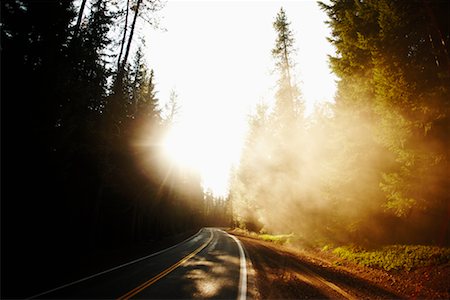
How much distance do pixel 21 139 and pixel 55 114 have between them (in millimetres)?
1538

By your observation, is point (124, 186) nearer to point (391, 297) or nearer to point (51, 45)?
point (51, 45)

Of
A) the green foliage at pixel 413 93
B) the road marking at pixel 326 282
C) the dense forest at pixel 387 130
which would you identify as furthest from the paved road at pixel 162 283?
the green foliage at pixel 413 93

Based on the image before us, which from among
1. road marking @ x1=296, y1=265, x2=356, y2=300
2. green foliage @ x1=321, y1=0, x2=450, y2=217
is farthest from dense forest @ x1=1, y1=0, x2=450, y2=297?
road marking @ x1=296, y1=265, x2=356, y2=300

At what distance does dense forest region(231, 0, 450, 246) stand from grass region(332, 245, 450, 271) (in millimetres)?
774

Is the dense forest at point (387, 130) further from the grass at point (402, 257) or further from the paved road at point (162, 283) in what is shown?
the paved road at point (162, 283)

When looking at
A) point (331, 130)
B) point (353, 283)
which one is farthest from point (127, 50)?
point (353, 283)

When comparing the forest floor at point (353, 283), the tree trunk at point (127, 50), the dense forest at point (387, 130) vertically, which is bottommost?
the forest floor at point (353, 283)

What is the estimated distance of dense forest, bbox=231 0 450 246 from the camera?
9.23 meters

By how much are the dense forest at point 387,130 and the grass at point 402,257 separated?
2.54 ft

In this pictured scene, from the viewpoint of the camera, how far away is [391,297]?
7508 mm

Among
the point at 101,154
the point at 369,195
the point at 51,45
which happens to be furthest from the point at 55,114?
the point at 369,195

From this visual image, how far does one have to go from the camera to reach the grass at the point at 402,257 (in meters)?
9.13

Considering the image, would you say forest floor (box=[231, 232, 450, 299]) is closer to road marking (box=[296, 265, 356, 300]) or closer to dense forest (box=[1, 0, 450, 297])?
road marking (box=[296, 265, 356, 300])

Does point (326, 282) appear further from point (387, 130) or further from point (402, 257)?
point (387, 130)
